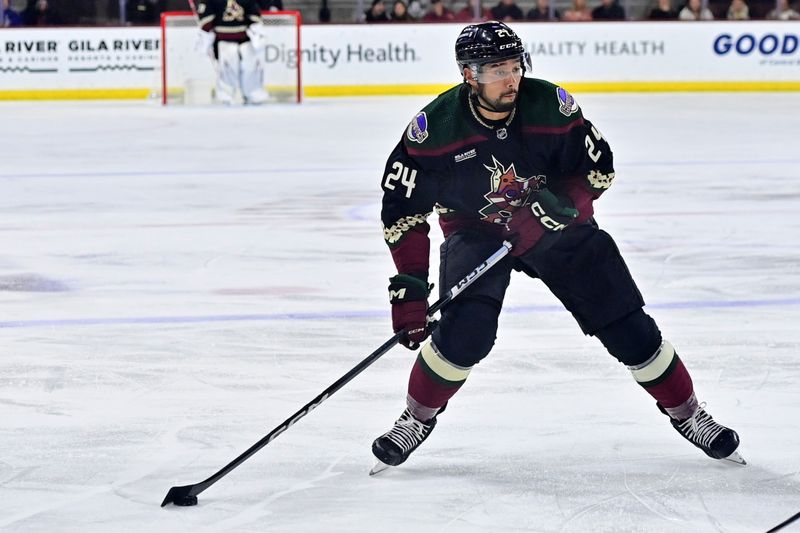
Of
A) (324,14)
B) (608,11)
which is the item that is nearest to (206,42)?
(324,14)

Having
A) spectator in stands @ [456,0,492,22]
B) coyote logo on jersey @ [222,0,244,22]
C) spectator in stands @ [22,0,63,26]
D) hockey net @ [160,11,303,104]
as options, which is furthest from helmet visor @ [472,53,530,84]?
spectator in stands @ [456,0,492,22]

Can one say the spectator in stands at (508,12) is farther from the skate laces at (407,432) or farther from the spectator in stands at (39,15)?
the skate laces at (407,432)

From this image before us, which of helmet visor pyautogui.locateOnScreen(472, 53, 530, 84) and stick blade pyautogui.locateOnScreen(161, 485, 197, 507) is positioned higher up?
helmet visor pyautogui.locateOnScreen(472, 53, 530, 84)

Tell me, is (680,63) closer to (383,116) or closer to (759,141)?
(383,116)

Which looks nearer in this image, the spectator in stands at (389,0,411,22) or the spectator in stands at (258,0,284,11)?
the spectator in stands at (258,0,284,11)

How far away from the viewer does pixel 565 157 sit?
9.55 feet

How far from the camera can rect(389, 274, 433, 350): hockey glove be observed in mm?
2863

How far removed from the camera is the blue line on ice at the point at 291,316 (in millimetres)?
4469

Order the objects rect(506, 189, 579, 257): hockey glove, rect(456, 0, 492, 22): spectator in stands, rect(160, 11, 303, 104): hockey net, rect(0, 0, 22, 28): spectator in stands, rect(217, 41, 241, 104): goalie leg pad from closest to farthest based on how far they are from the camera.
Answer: rect(506, 189, 579, 257): hockey glove → rect(217, 41, 241, 104): goalie leg pad → rect(160, 11, 303, 104): hockey net → rect(0, 0, 22, 28): spectator in stands → rect(456, 0, 492, 22): spectator in stands

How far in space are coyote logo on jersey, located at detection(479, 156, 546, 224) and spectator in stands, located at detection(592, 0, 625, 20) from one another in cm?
1242

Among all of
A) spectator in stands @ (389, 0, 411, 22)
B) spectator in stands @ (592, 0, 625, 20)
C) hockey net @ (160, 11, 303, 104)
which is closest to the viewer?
hockey net @ (160, 11, 303, 104)

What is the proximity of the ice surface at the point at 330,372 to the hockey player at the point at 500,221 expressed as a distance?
21cm

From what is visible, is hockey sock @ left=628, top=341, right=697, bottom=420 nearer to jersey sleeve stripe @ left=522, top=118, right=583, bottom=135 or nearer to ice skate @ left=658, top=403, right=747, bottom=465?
ice skate @ left=658, top=403, right=747, bottom=465

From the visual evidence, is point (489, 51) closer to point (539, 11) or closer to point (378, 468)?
point (378, 468)
